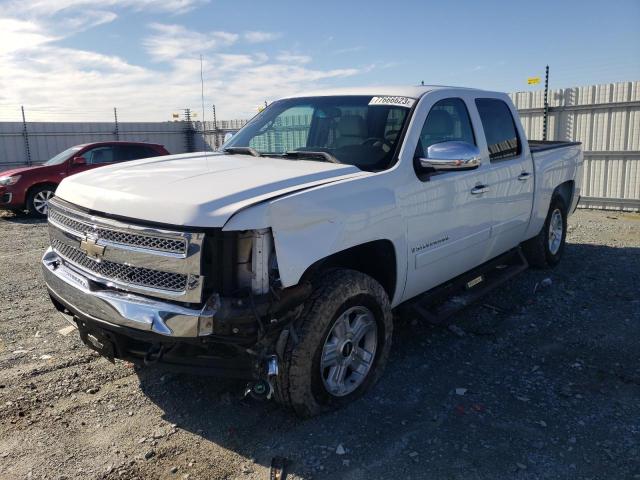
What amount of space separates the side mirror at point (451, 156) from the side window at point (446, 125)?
190 mm

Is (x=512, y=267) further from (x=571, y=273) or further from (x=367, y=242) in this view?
(x=367, y=242)

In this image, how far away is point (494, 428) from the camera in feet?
11.0

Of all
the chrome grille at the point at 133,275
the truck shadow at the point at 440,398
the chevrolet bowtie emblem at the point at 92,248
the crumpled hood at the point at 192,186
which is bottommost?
the truck shadow at the point at 440,398

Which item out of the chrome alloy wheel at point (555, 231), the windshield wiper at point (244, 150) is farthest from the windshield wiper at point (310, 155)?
the chrome alloy wheel at point (555, 231)

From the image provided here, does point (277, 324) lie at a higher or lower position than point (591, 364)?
higher

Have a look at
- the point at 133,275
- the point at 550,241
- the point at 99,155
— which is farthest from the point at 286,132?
the point at 99,155

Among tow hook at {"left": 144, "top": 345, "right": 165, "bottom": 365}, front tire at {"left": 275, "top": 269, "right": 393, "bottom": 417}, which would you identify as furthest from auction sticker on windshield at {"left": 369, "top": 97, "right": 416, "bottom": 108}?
tow hook at {"left": 144, "top": 345, "right": 165, "bottom": 365}

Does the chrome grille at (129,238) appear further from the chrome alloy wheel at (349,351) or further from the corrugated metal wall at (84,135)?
the corrugated metal wall at (84,135)

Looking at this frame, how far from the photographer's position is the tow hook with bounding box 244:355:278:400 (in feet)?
9.70

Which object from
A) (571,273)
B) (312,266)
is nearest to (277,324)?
(312,266)

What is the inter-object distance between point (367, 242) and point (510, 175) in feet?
7.45

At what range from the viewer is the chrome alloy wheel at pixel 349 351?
3.41 meters

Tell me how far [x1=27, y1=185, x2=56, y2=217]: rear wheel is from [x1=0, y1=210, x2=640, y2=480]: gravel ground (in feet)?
25.9

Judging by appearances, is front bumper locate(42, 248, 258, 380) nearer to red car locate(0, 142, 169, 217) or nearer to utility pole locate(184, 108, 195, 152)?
red car locate(0, 142, 169, 217)
